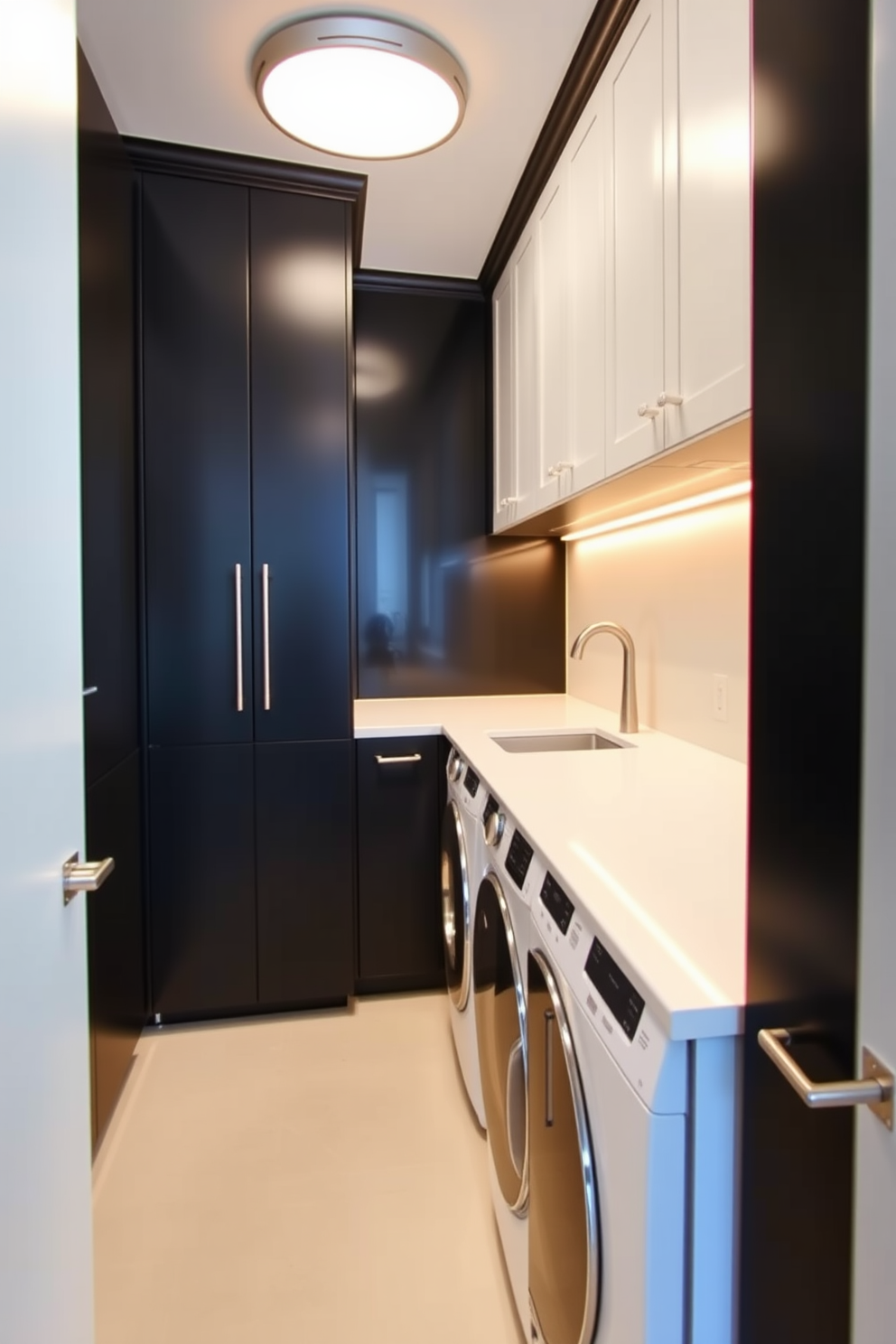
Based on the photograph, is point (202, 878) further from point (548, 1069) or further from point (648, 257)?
point (648, 257)

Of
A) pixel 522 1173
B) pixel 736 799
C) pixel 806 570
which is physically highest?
pixel 806 570

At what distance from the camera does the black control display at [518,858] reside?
3.76ft

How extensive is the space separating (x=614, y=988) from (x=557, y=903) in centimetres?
21

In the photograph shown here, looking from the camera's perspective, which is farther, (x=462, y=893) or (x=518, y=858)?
(x=462, y=893)

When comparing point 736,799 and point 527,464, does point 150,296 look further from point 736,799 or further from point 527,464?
point 736,799

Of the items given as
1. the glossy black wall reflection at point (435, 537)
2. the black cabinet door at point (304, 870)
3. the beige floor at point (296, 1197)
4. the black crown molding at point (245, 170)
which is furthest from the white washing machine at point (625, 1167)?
the black crown molding at point (245, 170)

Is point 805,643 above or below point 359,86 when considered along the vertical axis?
below

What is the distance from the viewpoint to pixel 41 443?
77 cm

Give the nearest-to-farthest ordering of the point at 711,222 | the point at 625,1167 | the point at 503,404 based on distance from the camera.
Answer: the point at 625,1167
the point at 711,222
the point at 503,404

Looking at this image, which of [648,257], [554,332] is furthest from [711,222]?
[554,332]

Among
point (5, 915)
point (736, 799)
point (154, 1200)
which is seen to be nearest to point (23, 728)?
point (5, 915)

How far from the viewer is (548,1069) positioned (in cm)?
94

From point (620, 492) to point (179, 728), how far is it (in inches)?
58.0

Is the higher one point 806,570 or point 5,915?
point 806,570
